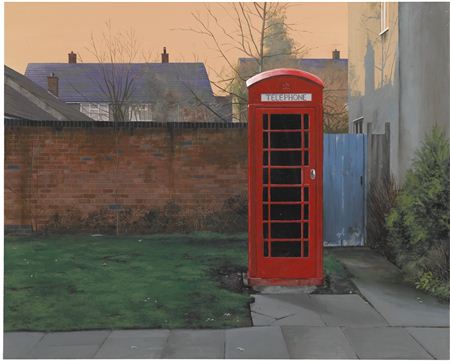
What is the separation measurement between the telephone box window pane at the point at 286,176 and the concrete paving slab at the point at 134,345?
2.11 m

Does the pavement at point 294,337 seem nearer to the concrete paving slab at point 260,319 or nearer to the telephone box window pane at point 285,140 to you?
the concrete paving slab at point 260,319

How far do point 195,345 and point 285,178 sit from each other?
7.44ft

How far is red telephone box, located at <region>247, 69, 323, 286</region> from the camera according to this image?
578 cm

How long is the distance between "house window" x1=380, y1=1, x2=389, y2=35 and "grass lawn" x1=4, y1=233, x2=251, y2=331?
422cm

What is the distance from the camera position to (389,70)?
852 centimetres

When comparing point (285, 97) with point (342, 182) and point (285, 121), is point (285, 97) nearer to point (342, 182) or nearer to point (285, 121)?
point (285, 121)

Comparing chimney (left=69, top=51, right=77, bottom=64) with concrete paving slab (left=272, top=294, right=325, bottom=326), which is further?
chimney (left=69, top=51, right=77, bottom=64)

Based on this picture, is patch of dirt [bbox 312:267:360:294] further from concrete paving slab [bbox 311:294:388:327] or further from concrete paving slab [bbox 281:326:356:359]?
concrete paving slab [bbox 281:326:356:359]

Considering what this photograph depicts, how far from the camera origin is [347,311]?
5.27 metres

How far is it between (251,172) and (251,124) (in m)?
0.53

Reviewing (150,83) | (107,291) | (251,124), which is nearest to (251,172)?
(251,124)

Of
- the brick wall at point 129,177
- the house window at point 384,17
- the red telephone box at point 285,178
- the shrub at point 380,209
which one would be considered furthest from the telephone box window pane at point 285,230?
the house window at point 384,17

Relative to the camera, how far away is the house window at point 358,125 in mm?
10852

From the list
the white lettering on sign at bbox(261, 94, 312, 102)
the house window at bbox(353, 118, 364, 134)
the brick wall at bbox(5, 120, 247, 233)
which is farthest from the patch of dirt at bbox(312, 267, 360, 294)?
the house window at bbox(353, 118, 364, 134)
